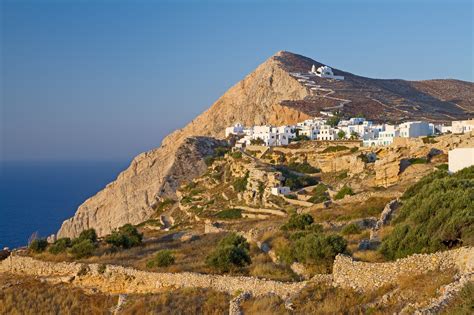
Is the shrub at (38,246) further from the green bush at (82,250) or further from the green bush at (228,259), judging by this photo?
the green bush at (228,259)

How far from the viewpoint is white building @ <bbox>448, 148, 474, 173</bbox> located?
82.6 ft

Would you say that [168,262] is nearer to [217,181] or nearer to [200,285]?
[200,285]

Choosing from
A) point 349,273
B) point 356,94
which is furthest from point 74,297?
point 356,94

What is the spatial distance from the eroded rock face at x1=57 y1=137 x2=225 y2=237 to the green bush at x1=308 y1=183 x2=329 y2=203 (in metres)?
24.6

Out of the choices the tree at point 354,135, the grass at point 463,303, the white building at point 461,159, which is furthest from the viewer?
the tree at point 354,135

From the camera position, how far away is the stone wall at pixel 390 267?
393 inches

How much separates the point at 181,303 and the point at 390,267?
4.68m

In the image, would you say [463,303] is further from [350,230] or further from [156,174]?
[156,174]

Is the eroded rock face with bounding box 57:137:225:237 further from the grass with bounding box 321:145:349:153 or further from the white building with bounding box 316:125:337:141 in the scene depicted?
the grass with bounding box 321:145:349:153

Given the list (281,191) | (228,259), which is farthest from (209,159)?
(228,259)

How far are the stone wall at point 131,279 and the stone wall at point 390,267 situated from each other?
95 centimetres

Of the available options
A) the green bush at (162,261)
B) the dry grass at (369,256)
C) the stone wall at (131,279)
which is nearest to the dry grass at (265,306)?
the stone wall at (131,279)

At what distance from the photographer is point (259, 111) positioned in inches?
3617

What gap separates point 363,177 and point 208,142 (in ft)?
112
